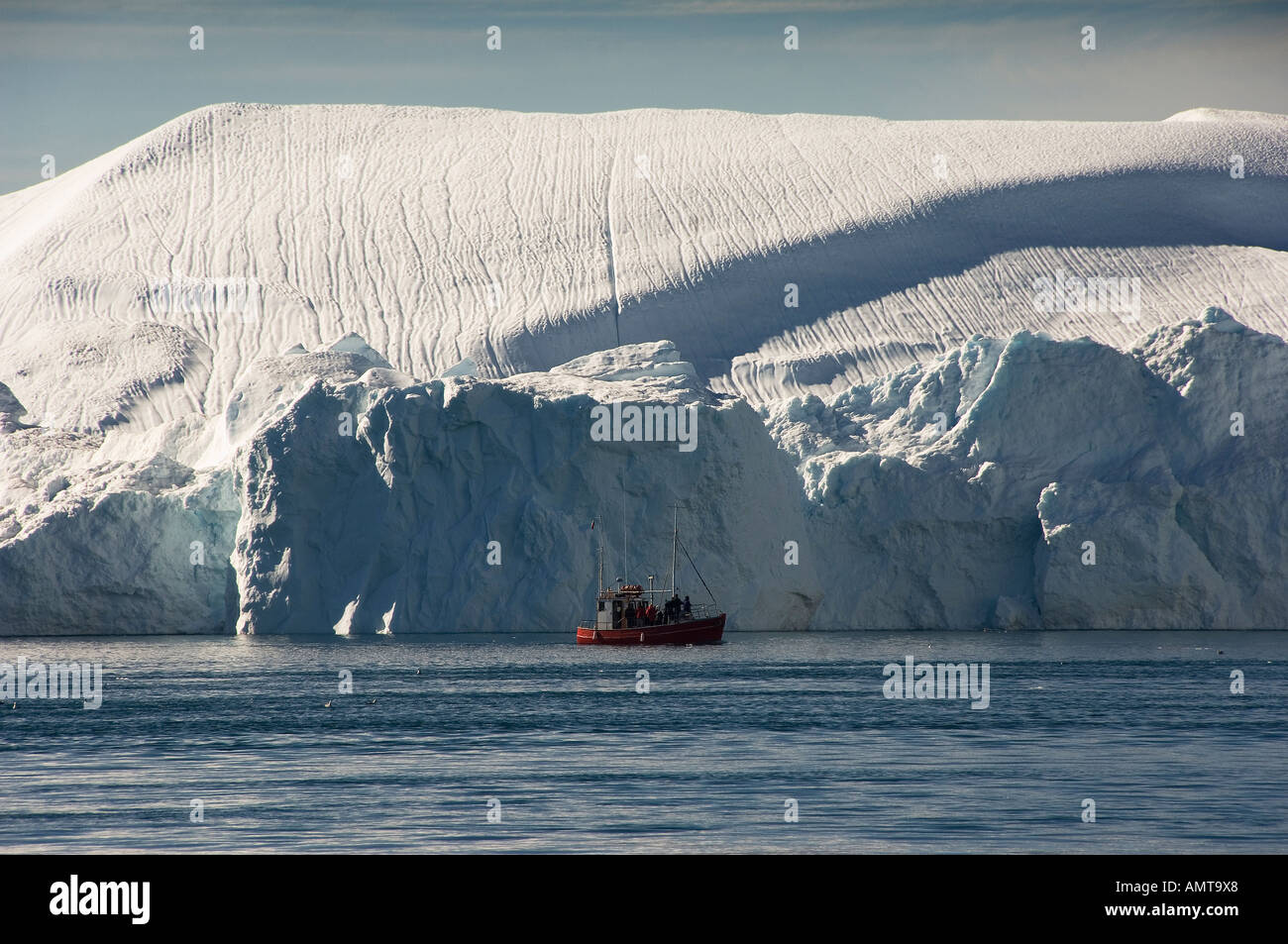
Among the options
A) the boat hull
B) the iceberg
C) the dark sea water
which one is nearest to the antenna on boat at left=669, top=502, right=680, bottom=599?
the iceberg

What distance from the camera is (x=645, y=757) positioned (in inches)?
836

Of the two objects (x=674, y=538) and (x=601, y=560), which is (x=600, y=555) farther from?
(x=674, y=538)

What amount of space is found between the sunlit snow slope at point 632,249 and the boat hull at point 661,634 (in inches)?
1064

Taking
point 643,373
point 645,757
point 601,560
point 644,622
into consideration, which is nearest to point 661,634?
point 644,622

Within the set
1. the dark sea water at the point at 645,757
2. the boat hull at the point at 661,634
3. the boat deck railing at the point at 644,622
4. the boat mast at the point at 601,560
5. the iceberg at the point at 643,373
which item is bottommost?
the dark sea water at the point at 645,757

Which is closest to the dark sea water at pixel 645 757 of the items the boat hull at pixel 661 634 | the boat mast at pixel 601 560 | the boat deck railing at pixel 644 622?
the boat hull at pixel 661 634

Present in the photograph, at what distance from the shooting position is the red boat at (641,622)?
41969 mm

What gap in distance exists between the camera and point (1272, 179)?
8119cm

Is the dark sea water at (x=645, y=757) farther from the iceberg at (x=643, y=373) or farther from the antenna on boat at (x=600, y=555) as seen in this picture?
the iceberg at (x=643, y=373)

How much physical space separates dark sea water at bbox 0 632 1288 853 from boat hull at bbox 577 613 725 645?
3719 mm

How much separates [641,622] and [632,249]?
3450 cm

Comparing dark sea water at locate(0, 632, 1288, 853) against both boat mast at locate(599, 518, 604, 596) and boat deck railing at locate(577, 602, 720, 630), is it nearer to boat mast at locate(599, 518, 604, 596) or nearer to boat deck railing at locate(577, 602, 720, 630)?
boat deck railing at locate(577, 602, 720, 630)

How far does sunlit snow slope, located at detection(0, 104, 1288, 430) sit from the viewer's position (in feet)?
230
